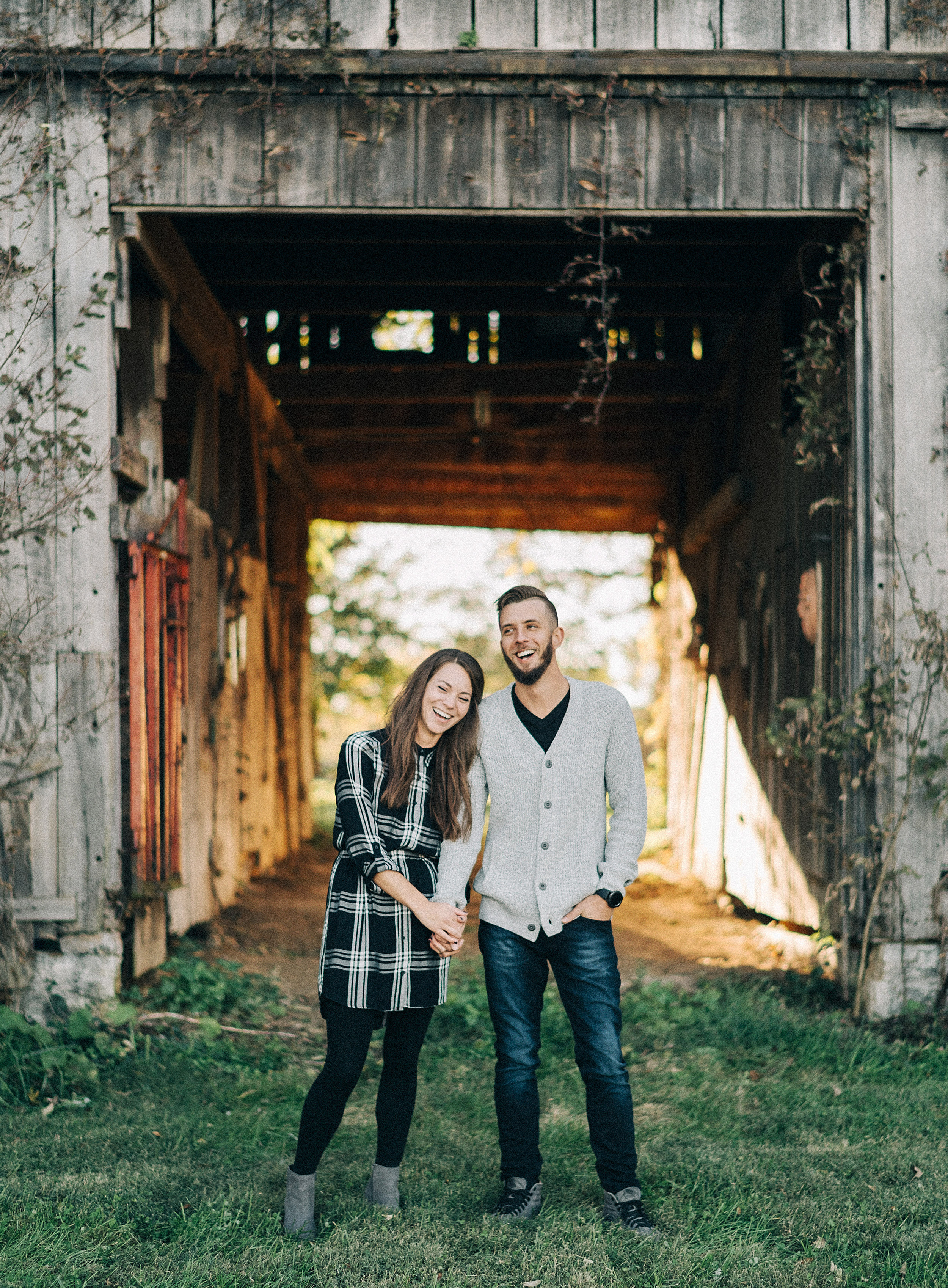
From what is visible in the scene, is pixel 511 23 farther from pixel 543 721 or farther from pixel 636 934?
pixel 636 934

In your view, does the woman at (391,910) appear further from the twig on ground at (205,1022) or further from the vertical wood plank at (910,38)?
the vertical wood plank at (910,38)

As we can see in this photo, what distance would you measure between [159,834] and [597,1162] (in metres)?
3.07

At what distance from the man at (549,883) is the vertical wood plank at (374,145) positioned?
2550 millimetres

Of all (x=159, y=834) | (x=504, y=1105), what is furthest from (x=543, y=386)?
(x=504, y=1105)

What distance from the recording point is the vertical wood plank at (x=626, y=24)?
16.1ft

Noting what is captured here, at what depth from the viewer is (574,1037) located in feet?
10.7

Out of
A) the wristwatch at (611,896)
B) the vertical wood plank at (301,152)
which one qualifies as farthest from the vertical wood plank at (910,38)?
the wristwatch at (611,896)

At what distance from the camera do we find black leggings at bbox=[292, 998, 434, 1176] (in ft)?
10.2

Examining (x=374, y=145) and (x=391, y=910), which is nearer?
(x=391, y=910)

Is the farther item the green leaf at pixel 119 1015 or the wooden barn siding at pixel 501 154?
the wooden barn siding at pixel 501 154

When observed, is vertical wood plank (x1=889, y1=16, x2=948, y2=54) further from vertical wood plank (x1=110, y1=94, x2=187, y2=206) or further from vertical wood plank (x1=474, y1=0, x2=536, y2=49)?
vertical wood plank (x1=110, y1=94, x2=187, y2=206)

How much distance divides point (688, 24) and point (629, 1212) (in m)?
4.73

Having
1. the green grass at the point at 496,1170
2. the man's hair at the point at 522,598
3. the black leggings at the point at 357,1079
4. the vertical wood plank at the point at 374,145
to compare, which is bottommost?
the green grass at the point at 496,1170

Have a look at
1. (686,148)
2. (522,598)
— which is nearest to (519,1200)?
(522,598)
